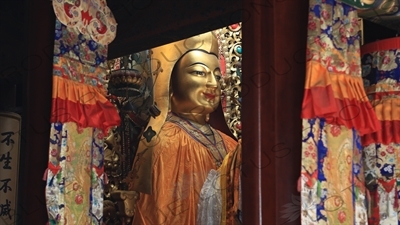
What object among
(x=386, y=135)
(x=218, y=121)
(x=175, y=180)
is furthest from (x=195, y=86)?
(x=386, y=135)

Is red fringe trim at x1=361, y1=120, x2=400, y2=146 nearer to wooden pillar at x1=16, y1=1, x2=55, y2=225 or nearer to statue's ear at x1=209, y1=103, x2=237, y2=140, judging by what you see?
wooden pillar at x1=16, y1=1, x2=55, y2=225

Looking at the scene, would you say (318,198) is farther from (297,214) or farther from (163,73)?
(163,73)

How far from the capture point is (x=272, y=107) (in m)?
2.52

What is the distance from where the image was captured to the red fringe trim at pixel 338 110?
2.46 metres

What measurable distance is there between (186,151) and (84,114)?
1433mm

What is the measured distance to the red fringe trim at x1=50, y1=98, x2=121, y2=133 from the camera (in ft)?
8.86

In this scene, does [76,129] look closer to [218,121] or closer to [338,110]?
[338,110]

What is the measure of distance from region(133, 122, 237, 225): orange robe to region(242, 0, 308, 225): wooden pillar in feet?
5.07

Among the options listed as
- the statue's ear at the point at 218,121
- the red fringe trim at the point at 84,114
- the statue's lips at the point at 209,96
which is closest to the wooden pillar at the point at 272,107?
the red fringe trim at the point at 84,114

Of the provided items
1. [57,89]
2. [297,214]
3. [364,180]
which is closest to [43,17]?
[57,89]

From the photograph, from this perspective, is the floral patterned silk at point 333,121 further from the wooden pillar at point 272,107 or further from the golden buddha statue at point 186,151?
the golden buddha statue at point 186,151

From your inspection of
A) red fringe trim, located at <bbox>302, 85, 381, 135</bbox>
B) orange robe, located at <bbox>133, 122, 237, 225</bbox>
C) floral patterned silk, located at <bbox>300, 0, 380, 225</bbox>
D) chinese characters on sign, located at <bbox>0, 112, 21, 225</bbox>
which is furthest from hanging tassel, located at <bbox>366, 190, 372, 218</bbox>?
chinese characters on sign, located at <bbox>0, 112, 21, 225</bbox>

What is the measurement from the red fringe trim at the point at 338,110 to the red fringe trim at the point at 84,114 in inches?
38.5

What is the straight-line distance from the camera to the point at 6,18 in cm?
311
